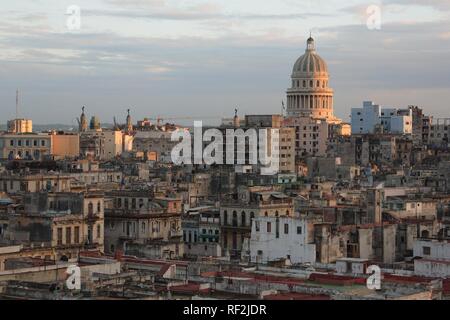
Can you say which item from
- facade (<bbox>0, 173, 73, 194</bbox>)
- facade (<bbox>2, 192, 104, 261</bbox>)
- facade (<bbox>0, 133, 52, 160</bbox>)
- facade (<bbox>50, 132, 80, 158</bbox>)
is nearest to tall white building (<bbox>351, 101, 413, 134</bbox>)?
facade (<bbox>50, 132, 80, 158</bbox>)

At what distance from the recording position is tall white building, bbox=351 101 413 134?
626 feet

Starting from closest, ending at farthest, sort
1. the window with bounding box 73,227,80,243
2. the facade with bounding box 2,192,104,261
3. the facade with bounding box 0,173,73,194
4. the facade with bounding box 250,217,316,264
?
the facade with bounding box 250,217,316,264 < the facade with bounding box 2,192,104,261 < the window with bounding box 73,227,80,243 < the facade with bounding box 0,173,73,194

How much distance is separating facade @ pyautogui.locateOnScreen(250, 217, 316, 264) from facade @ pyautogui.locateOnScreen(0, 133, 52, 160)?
84687 millimetres

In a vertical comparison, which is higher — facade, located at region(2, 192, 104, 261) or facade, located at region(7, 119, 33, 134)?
facade, located at region(7, 119, 33, 134)

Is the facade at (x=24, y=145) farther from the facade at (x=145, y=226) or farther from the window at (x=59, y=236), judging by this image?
the window at (x=59, y=236)

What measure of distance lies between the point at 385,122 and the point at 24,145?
5834 centimetres

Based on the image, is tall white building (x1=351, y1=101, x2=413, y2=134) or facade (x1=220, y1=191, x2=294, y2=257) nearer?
facade (x1=220, y1=191, x2=294, y2=257)

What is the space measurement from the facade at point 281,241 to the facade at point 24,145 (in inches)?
3334

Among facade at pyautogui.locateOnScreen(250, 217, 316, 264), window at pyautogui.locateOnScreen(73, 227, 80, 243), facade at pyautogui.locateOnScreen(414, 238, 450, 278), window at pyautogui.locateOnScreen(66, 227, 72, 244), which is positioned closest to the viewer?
facade at pyautogui.locateOnScreen(414, 238, 450, 278)

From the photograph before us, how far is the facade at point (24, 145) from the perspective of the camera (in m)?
155

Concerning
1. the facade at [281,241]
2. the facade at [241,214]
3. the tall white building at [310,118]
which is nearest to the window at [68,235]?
the facade at [281,241]

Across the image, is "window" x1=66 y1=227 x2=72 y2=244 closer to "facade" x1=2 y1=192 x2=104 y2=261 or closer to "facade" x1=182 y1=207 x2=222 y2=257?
"facade" x1=2 y1=192 x2=104 y2=261

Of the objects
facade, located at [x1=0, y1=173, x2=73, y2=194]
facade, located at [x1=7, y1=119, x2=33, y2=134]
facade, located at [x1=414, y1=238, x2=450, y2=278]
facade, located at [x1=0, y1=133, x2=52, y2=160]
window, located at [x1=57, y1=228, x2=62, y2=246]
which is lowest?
facade, located at [x1=414, y1=238, x2=450, y2=278]

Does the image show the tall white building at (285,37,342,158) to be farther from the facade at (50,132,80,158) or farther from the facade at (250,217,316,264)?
the facade at (250,217,316,264)
